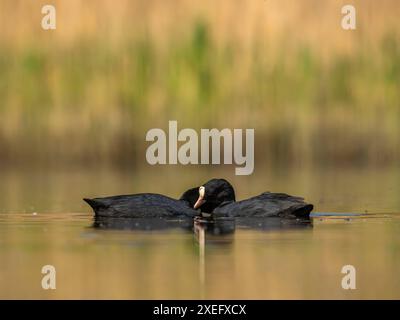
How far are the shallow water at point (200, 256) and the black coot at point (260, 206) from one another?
552 mm

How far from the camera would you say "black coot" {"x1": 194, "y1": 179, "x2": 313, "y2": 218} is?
101 ft

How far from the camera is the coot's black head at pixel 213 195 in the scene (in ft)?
108

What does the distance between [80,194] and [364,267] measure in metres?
24.8

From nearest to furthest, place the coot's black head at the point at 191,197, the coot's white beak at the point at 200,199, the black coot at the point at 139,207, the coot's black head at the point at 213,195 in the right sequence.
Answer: the black coot at the point at 139,207, the coot's white beak at the point at 200,199, the coot's black head at the point at 213,195, the coot's black head at the point at 191,197

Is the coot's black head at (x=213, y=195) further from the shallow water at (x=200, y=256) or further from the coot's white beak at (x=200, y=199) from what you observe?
the shallow water at (x=200, y=256)

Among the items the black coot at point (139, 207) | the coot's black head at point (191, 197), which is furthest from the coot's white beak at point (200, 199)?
the black coot at point (139, 207)

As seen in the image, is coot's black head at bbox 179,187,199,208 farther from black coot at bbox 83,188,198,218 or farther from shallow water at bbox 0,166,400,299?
shallow water at bbox 0,166,400,299

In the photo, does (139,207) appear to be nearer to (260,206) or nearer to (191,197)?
(191,197)

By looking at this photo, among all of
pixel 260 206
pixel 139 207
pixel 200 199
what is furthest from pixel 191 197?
pixel 260 206

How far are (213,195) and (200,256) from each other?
362 inches

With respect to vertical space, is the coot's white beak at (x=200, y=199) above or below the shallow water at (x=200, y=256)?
above

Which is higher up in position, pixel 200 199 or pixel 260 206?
pixel 200 199

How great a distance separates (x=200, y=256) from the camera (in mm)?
24062

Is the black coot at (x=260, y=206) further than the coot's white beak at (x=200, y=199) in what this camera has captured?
No
